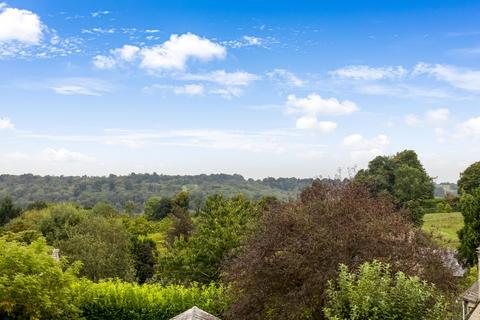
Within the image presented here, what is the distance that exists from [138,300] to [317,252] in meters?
13.7

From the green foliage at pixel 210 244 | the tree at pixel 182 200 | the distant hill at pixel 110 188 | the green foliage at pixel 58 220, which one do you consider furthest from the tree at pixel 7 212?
the distant hill at pixel 110 188

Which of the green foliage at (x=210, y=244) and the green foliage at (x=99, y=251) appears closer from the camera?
the green foliage at (x=210, y=244)

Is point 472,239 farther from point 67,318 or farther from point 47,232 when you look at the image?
point 47,232

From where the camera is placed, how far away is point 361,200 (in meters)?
18.7

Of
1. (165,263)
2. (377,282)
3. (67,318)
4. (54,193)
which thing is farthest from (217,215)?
(54,193)

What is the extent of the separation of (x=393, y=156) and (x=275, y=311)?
222ft

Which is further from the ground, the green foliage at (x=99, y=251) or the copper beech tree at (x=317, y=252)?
the copper beech tree at (x=317, y=252)

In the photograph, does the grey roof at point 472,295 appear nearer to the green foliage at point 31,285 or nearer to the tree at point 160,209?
the green foliage at point 31,285

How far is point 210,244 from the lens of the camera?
115 feet

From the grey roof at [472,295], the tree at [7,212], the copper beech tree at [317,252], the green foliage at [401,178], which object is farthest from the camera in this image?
the tree at [7,212]

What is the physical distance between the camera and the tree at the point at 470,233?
38.8m

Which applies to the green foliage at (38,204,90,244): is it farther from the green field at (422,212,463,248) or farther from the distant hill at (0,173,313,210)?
the distant hill at (0,173,313,210)

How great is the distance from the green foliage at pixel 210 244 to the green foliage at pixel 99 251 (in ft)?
15.8

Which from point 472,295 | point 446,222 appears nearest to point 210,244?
point 472,295
